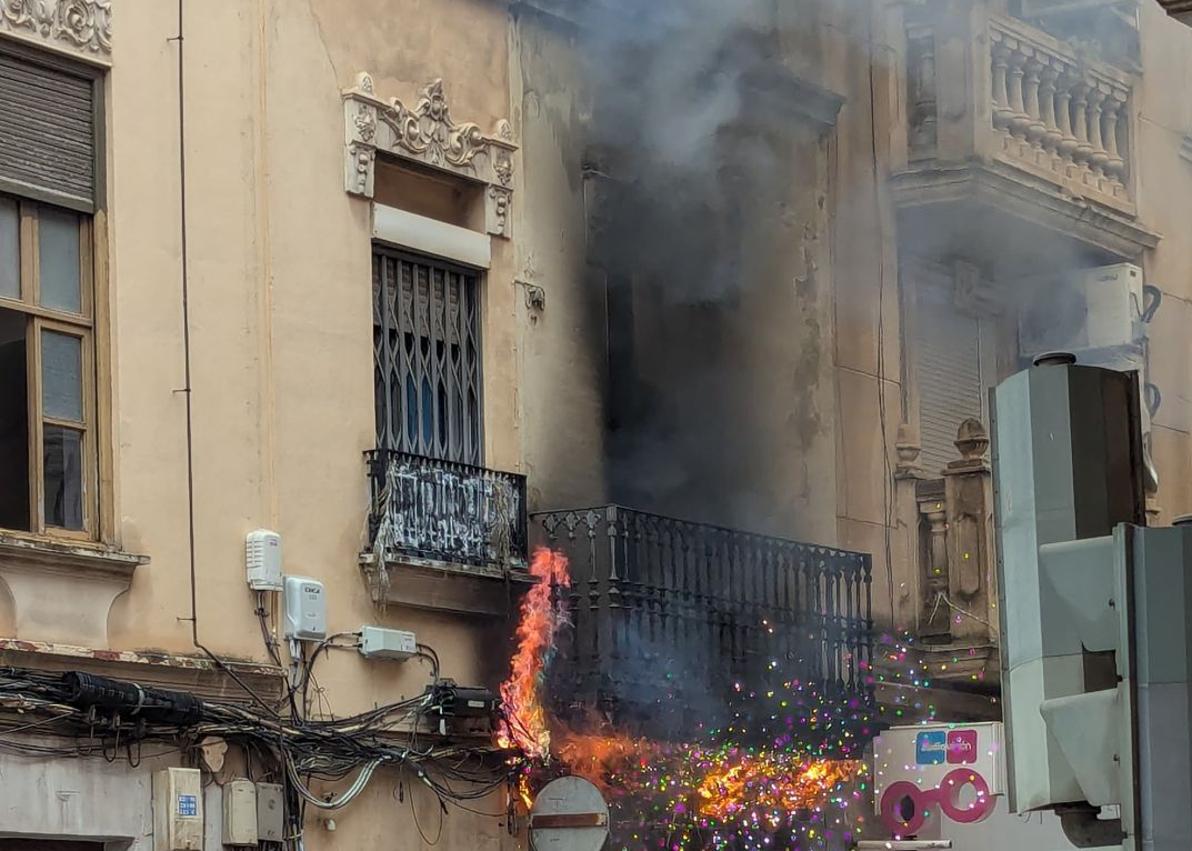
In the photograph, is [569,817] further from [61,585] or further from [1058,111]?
[1058,111]

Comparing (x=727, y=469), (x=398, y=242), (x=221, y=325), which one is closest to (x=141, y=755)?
(x=221, y=325)

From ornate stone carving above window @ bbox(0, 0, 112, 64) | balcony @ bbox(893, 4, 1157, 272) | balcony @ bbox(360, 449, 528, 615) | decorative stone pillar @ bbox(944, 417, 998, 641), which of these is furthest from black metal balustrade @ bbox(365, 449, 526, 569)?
balcony @ bbox(893, 4, 1157, 272)

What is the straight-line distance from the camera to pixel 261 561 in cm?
1320

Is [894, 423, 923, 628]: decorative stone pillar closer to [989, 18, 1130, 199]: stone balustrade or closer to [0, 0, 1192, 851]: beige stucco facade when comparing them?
[0, 0, 1192, 851]: beige stucco facade

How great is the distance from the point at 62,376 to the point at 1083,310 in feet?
34.0

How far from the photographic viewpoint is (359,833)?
13.8 metres

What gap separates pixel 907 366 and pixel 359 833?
689 cm

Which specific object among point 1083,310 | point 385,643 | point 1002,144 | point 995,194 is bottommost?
point 385,643

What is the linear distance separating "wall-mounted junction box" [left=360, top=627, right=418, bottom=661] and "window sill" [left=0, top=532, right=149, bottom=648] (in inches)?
69.4

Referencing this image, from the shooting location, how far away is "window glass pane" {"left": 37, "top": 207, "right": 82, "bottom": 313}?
12.5m

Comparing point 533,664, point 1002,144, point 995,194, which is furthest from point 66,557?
point 1002,144

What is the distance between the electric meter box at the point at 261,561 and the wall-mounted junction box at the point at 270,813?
1016mm

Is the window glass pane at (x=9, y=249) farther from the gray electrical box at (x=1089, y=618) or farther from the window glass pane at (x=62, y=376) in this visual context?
the gray electrical box at (x=1089, y=618)

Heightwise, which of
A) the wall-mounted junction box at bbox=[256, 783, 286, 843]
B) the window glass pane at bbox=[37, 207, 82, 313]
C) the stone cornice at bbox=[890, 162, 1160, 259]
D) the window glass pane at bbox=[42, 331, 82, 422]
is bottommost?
the wall-mounted junction box at bbox=[256, 783, 286, 843]
